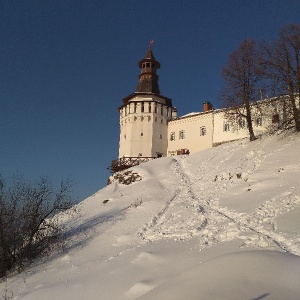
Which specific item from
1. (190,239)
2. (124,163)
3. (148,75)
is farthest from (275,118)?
(190,239)

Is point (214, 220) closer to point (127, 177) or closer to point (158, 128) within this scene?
point (127, 177)

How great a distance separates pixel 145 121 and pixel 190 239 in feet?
110

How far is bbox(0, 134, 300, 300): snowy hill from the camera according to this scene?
6.20 meters

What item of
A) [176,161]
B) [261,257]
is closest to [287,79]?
[176,161]

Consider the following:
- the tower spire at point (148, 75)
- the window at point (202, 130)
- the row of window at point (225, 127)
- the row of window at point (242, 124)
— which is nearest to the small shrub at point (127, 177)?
the row of window at point (225, 127)

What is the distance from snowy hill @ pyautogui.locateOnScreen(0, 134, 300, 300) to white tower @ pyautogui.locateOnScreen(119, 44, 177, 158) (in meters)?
18.1

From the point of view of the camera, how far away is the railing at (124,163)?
41.7 meters

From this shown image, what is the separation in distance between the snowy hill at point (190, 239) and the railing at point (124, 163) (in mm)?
15922

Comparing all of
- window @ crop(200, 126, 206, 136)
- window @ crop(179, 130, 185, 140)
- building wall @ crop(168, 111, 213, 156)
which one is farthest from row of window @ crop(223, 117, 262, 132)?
window @ crop(179, 130, 185, 140)

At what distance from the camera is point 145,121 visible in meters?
44.3

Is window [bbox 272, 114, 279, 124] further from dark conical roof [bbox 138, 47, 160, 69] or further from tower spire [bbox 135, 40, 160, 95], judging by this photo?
dark conical roof [bbox 138, 47, 160, 69]

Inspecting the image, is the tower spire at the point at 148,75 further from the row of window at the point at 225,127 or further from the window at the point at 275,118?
the window at the point at 275,118

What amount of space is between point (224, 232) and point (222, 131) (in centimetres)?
3021

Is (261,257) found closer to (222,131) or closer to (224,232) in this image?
(224,232)
